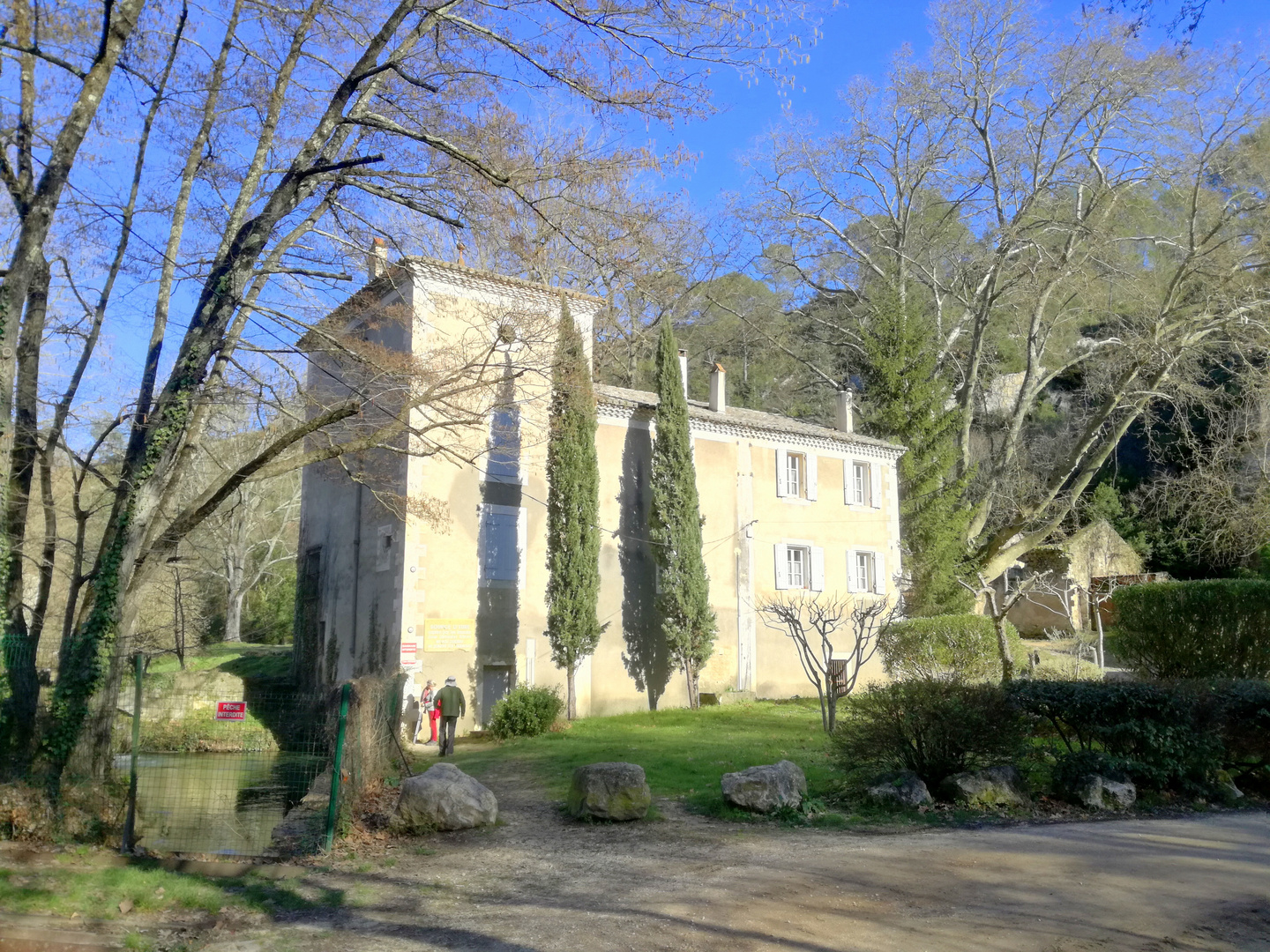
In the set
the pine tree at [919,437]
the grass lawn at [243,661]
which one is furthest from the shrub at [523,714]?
the pine tree at [919,437]

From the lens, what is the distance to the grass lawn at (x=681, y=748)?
12438mm

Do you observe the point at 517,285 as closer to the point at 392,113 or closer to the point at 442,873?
the point at 392,113

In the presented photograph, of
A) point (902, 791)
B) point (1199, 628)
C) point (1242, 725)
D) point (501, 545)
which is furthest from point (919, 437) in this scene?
point (902, 791)

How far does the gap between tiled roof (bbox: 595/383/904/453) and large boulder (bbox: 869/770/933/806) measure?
14035 millimetres

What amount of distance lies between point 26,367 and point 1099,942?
1246 centimetres

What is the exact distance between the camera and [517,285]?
42.8 ft

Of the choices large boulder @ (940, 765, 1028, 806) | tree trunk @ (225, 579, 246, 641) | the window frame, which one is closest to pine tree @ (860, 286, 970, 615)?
the window frame

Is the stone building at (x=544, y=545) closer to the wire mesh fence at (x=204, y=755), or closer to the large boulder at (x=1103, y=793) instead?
the wire mesh fence at (x=204, y=755)

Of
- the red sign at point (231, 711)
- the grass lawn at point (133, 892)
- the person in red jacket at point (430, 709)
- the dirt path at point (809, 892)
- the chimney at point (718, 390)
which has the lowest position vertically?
the dirt path at point (809, 892)

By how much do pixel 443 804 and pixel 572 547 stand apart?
41.1 ft

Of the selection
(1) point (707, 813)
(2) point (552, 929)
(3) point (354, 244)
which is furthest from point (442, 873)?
(3) point (354, 244)

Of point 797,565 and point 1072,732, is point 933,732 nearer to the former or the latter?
point 1072,732

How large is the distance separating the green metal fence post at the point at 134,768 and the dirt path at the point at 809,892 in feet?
6.57

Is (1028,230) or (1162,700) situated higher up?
(1028,230)
